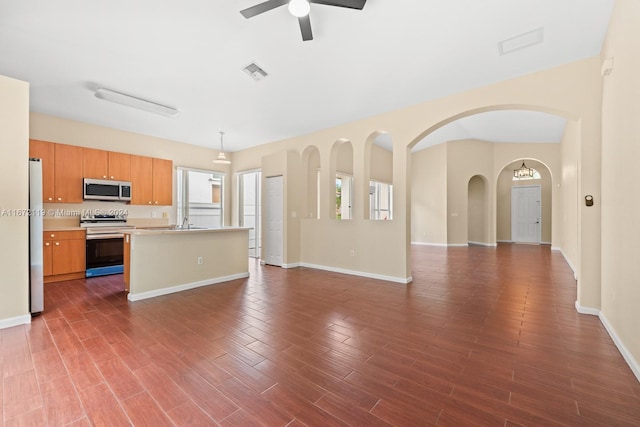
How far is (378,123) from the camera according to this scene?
4.94 meters

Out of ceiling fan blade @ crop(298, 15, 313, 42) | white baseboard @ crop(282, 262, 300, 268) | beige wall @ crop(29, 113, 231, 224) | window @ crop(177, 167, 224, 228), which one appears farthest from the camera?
window @ crop(177, 167, 224, 228)

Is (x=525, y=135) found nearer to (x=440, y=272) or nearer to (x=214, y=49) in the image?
(x=440, y=272)

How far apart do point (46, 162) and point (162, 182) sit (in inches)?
75.1

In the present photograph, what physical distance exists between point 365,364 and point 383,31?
307 cm

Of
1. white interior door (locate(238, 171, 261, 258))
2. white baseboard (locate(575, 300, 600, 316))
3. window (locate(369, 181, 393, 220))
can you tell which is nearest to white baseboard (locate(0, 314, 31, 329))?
white interior door (locate(238, 171, 261, 258))

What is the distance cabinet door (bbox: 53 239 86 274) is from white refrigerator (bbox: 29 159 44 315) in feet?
6.25

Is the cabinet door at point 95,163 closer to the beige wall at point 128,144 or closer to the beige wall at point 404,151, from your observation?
the beige wall at point 128,144

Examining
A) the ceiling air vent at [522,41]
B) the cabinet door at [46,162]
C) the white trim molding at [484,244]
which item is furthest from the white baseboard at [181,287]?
the white trim molding at [484,244]

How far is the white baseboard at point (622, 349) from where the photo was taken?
1.99 metres

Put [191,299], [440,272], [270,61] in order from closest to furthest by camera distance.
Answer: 1. [270,61]
2. [191,299]
3. [440,272]

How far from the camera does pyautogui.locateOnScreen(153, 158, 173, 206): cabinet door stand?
20.2ft

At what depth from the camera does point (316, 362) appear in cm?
219

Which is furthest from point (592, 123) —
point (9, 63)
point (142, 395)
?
point (9, 63)

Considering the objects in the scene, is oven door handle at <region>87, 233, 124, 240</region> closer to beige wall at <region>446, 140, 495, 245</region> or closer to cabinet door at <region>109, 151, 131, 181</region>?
cabinet door at <region>109, 151, 131, 181</region>
